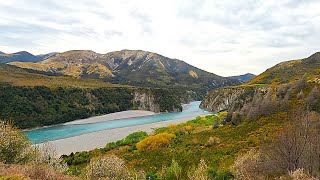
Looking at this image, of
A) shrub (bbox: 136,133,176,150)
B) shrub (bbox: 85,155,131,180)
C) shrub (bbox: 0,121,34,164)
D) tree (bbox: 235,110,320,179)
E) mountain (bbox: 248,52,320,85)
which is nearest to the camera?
tree (bbox: 235,110,320,179)

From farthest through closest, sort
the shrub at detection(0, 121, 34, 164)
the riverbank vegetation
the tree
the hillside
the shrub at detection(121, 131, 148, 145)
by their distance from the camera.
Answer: the hillside < the riverbank vegetation < the shrub at detection(121, 131, 148, 145) < the shrub at detection(0, 121, 34, 164) < the tree

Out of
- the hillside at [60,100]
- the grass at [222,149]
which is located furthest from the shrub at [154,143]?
the hillside at [60,100]

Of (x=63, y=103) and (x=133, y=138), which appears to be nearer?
(x=133, y=138)

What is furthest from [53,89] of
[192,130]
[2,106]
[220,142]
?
[220,142]

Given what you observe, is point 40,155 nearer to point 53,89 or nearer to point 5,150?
point 5,150

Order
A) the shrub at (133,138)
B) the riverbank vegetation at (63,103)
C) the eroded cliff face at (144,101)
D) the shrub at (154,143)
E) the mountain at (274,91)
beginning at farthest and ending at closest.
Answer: the eroded cliff face at (144,101) → the riverbank vegetation at (63,103) → the shrub at (133,138) → the shrub at (154,143) → the mountain at (274,91)

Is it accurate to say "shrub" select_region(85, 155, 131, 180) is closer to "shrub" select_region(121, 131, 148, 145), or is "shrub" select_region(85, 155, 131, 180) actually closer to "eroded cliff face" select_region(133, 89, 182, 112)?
"shrub" select_region(121, 131, 148, 145)

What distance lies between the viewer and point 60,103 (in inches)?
5310

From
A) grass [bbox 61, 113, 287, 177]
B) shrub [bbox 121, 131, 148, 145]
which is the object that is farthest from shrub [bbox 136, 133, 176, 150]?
shrub [bbox 121, 131, 148, 145]

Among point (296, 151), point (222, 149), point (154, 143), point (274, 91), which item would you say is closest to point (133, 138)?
point (154, 143)

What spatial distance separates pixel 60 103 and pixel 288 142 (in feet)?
410

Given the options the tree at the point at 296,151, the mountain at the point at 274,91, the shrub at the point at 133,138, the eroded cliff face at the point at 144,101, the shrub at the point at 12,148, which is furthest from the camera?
the eroded cliff face at the point at 144,101

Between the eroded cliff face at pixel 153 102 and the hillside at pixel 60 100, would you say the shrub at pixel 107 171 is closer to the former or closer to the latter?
the hillside at pixel 60 100

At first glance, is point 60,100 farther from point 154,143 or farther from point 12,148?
point 12,148
